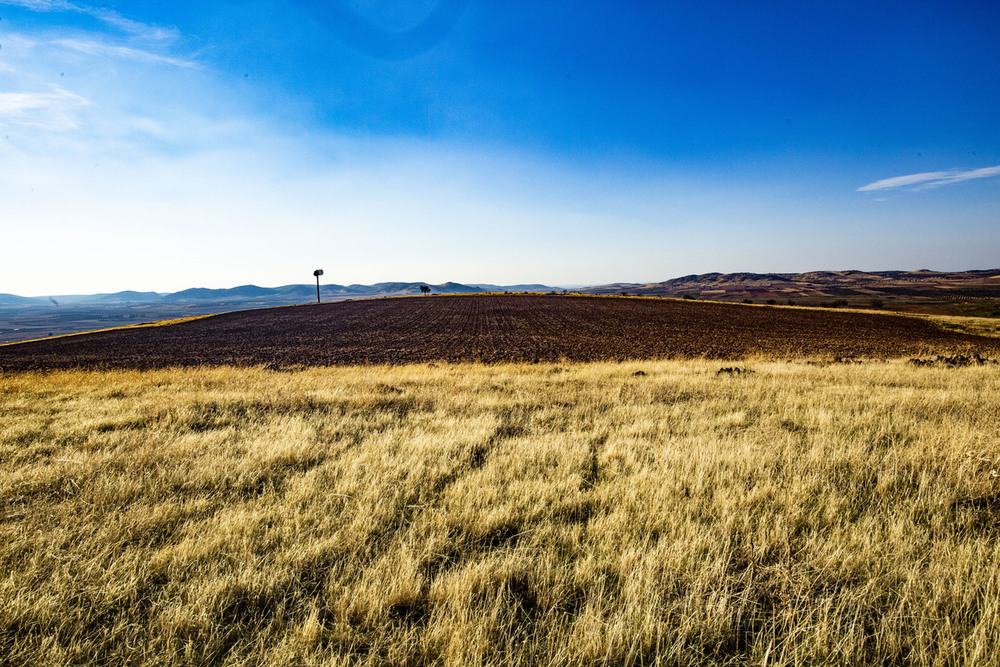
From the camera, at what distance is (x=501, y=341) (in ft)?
83.6

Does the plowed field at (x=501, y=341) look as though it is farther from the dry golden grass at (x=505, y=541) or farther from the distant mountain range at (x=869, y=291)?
the distant mountain range at (x=869, y=291)

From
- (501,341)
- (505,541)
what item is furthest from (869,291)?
(505,541)

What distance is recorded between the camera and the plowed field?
20328 mm

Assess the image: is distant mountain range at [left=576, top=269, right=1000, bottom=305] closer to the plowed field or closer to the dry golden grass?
the plowed field

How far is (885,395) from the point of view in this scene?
8352mm

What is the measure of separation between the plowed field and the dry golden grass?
1318 cm

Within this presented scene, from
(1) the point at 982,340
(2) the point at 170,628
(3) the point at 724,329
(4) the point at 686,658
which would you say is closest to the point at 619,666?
(4) the point at 686,658

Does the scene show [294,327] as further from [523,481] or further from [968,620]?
[968,620]

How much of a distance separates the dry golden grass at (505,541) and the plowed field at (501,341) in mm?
13184

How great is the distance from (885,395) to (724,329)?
24.7 m

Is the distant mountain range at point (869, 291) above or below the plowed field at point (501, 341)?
above

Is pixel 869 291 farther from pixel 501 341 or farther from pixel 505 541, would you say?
pixel 505 541

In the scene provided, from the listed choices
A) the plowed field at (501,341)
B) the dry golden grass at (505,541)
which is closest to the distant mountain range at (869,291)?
the plowed field at (501,341)

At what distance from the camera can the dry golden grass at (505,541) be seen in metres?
2.29
